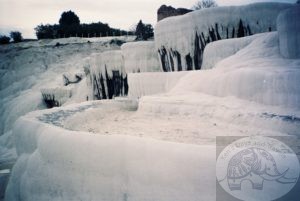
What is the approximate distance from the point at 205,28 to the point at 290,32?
16.4 feet

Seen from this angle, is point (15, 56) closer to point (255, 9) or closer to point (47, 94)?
point (47, 94)

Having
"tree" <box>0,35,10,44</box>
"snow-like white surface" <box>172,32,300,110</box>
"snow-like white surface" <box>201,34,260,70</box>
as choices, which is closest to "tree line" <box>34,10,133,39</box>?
"tree" <box>0,35,10,44</box>

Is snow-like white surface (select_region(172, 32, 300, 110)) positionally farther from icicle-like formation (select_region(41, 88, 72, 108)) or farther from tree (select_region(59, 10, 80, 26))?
tree (select_region(59, 10, 80, 26))

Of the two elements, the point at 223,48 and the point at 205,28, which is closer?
the point at 223,48

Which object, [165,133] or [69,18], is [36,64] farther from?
[165,133]

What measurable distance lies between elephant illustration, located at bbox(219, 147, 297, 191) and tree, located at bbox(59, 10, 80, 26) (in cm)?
3496

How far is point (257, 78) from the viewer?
5.79 meters

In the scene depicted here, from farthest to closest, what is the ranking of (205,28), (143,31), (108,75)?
(143,31)
(108,75)
(205,28)

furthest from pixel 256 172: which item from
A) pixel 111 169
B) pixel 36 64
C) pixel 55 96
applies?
pixel 36 64

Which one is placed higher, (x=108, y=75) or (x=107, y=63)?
(x=107, y=63)

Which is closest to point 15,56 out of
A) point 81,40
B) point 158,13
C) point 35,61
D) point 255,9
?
point 35,61

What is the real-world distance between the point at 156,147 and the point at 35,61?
24272 millimetres

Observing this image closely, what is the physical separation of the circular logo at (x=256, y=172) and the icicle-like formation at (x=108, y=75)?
416 inches

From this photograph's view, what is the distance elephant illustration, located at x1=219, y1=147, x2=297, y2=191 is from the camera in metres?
3.21
